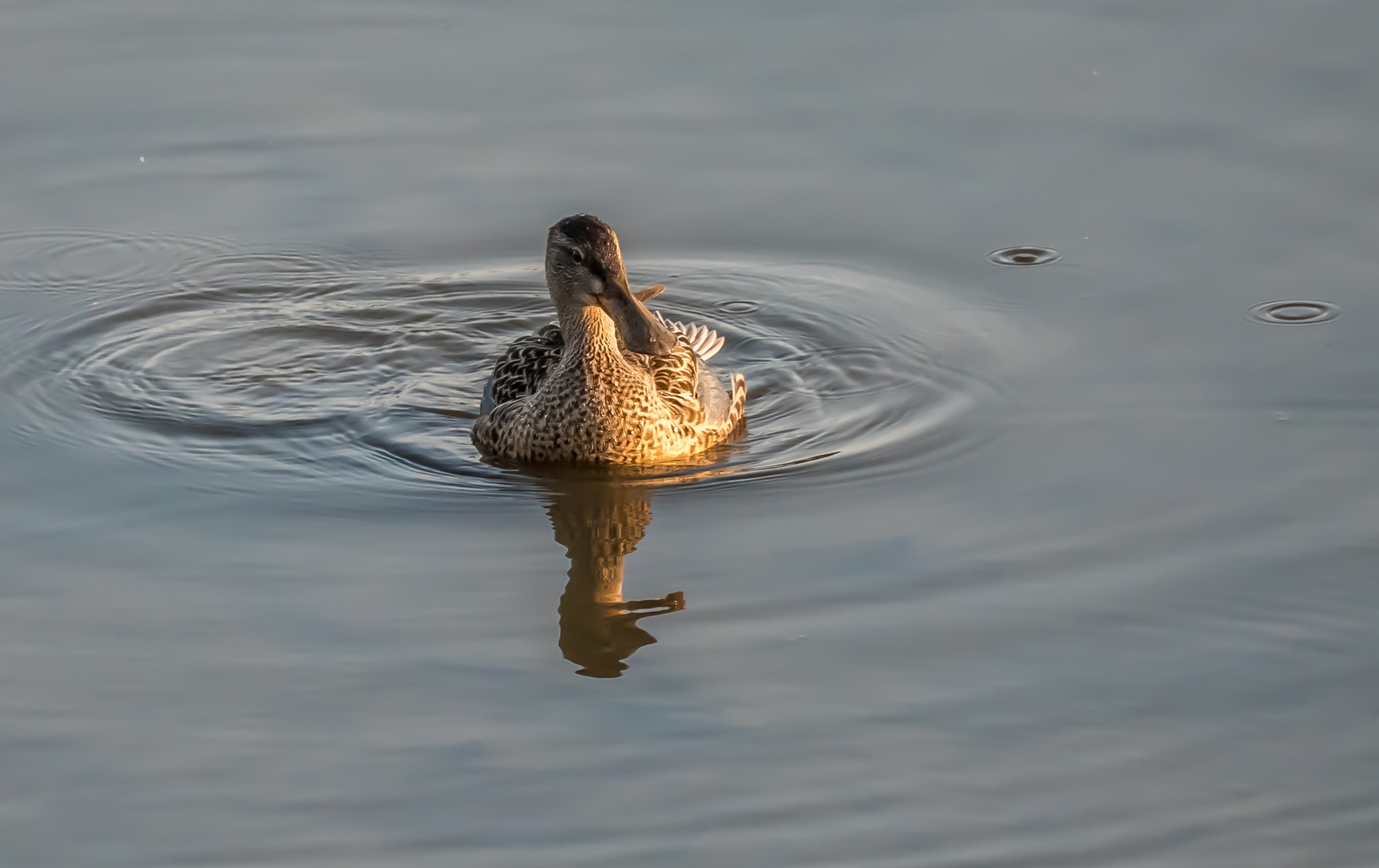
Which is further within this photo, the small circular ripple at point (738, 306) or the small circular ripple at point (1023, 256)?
the small circular ripple at point (738, 306)

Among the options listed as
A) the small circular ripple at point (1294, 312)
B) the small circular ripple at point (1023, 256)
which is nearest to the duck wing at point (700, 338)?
the small circular ripple at point (1023, 256)

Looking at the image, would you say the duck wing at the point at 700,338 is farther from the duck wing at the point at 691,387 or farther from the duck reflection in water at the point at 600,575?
the duck reflection in water at the point at 600,575

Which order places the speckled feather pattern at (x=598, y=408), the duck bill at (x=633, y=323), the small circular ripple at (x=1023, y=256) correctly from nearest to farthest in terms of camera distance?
the duck bill at (x=633, y=323) → the speckled feather pattern at (x=598, y=408) → the small circular ripple at (x=1023, y=256)

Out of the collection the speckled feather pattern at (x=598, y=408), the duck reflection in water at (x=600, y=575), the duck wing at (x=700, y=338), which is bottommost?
the duck reflection in water at (x=600, y=575)

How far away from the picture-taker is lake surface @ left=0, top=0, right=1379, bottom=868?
5.80m

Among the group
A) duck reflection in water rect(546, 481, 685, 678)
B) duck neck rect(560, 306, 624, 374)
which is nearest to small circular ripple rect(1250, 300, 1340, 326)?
duck neck rect(560, 306, 624, 374)

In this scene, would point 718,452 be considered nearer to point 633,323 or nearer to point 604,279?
point 633,323

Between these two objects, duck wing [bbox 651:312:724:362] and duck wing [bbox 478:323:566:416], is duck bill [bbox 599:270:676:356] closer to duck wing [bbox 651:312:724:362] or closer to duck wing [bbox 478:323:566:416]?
duck wing [bbox 478:323:566:416]

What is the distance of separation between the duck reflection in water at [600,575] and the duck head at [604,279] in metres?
0.70

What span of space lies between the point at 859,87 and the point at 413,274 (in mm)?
3248

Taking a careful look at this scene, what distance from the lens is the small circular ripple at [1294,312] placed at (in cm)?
955

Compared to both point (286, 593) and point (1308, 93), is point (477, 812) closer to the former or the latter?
point (286, 593)

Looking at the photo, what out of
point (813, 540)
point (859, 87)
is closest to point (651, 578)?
point (813, 540)

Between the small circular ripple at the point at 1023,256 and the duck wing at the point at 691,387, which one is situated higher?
the small circular ripple at the point at 1023,256
